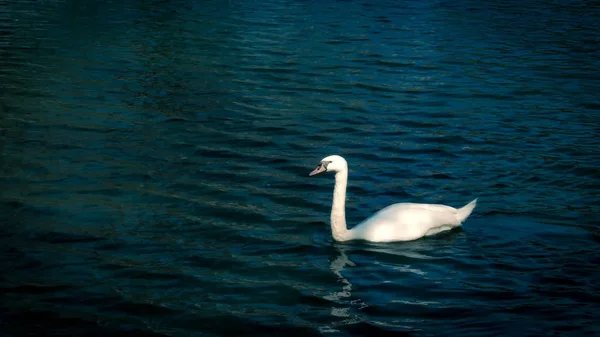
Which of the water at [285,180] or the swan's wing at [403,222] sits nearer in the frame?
the water at [285,180]

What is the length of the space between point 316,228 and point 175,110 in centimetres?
681

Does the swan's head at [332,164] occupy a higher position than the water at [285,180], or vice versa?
the swan's head at [332,164]

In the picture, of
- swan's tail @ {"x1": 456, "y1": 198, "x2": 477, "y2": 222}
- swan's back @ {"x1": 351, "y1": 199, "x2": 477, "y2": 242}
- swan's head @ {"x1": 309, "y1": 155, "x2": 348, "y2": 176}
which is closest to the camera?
swan's back @ {"x1": 351, "y1": 199, "x2": 477, "y2": 242}

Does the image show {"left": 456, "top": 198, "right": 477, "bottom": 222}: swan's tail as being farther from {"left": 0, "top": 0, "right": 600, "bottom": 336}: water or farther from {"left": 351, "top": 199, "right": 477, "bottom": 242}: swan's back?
{"left": 0, "top": 0, "right": 600, "bottom": 336}: water

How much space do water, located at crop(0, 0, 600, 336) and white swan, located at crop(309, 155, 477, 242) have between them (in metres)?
0.14

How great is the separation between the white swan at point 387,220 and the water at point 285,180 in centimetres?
14

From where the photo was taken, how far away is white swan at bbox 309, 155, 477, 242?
35.0 feet

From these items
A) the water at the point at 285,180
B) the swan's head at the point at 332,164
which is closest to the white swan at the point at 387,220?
the swan's head at the point at 332,164

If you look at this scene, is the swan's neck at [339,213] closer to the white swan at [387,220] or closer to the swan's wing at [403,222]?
the white swan at [387,220]

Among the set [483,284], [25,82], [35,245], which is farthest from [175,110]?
[483,284]

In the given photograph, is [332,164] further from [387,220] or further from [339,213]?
[387,220]

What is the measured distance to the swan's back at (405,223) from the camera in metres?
10.7

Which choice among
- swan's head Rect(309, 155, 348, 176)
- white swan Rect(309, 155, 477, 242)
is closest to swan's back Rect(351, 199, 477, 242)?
white swan Rect(309, 155, 477, 242)

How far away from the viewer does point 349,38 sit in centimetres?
2675
